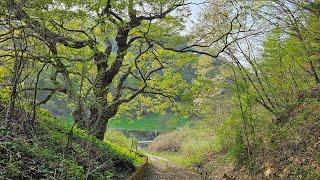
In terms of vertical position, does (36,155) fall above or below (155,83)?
below

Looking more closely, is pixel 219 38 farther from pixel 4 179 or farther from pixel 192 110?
pixel 4 179

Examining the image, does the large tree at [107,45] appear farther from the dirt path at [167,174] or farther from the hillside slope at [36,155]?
the dirt path at [167,174]

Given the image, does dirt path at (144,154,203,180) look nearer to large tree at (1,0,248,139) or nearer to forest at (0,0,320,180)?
forest at (0,0,320,180)

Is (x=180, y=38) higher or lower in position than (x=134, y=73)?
higher

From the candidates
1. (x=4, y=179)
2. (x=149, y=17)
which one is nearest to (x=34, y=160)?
(x=4, y=179)

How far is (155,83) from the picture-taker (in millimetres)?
14273

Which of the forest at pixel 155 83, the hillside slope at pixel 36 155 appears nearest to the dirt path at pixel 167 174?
the forest at pixel 155 83

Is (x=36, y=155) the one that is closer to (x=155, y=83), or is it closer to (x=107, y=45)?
(x=107, y=45)

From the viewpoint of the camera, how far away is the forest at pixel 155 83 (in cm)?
671

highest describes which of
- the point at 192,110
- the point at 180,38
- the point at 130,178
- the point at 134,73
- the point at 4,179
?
the point at 180,38

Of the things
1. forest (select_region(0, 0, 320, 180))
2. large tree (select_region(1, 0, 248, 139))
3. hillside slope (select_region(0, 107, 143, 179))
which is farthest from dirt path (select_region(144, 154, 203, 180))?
hillside slope (select_region(0, 107, 143, 179))

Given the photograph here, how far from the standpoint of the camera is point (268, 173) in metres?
8.80

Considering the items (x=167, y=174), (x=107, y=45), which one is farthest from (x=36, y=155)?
(x=167, y=174)

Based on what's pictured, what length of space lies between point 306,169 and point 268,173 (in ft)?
4.67
